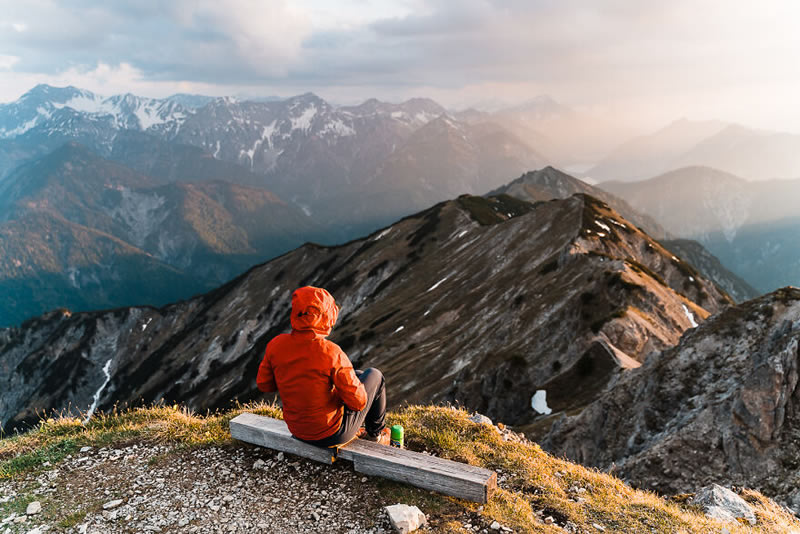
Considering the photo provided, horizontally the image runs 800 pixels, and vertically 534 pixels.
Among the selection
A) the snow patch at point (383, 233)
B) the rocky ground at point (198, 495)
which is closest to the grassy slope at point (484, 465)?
the rocky ground at point (198, 495)

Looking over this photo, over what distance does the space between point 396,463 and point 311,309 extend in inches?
145

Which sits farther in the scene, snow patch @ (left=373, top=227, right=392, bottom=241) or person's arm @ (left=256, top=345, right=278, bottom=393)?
snow patch @ (left=373, top=227, right=392, bottom=241)

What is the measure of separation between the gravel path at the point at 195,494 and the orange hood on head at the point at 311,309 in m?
3.44

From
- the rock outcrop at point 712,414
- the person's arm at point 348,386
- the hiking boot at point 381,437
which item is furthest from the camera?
the rock outcrop at point 712,414

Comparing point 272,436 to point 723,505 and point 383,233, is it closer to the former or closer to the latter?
point 723,505

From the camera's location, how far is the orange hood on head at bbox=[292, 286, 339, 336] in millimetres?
8817

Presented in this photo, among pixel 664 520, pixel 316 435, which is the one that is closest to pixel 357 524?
pixel 316 435

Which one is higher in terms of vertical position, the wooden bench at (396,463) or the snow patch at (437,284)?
the wooden bench at (396,463)

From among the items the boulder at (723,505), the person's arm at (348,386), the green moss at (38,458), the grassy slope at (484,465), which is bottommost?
the boulder at (723,505)

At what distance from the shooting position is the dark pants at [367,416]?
31.6ft

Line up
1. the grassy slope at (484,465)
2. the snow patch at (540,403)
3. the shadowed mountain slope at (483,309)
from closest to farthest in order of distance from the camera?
the grassy slope at (484,465) < the snow patch at (540,403) < the shadowed mountain slope at (483,309)

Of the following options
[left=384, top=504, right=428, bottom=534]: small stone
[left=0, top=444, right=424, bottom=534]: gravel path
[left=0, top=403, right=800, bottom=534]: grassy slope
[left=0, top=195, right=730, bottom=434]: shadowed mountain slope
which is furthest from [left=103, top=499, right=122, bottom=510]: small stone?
[left=0, top=195, right=730, bottom=434]: shadowed mountain slope

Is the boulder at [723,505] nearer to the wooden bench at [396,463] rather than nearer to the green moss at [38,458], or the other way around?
the wooden bench at [396,463]

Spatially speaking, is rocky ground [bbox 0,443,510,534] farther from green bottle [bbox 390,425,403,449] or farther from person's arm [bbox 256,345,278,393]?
person's arm [bbox 256,345,278,393]
